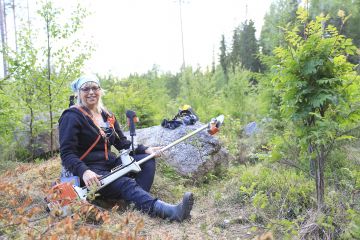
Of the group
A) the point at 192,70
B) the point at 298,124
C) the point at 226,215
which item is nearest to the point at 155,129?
the point at 226,215

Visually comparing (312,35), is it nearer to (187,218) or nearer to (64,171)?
(187,218)

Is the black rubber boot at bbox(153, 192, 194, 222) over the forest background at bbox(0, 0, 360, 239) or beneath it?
beneath

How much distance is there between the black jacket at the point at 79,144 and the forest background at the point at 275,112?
3.23ft

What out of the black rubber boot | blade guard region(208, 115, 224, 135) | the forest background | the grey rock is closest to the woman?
the black rubber boot

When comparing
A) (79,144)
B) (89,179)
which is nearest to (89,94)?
(79,144)

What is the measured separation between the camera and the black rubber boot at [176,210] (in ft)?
11.2

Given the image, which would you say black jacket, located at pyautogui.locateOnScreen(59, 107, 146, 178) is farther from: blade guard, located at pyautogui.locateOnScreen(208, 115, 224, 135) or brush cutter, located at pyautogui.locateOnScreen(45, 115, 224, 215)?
blade guard, located at pyautogui.locateOnScreen(208, 115, 224, 135)

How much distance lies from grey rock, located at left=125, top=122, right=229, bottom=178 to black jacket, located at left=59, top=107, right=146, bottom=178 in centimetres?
151

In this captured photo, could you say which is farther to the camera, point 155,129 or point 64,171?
point 155,129

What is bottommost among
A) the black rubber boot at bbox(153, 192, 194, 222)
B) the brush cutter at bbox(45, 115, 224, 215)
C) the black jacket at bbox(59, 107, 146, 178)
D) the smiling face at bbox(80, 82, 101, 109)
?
the black rubber boot at bbox(153, 192, 194, 222)

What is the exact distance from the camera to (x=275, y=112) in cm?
454

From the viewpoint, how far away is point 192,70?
45.2ft

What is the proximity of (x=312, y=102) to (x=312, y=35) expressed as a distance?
580 mm

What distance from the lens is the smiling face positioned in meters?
3.92
